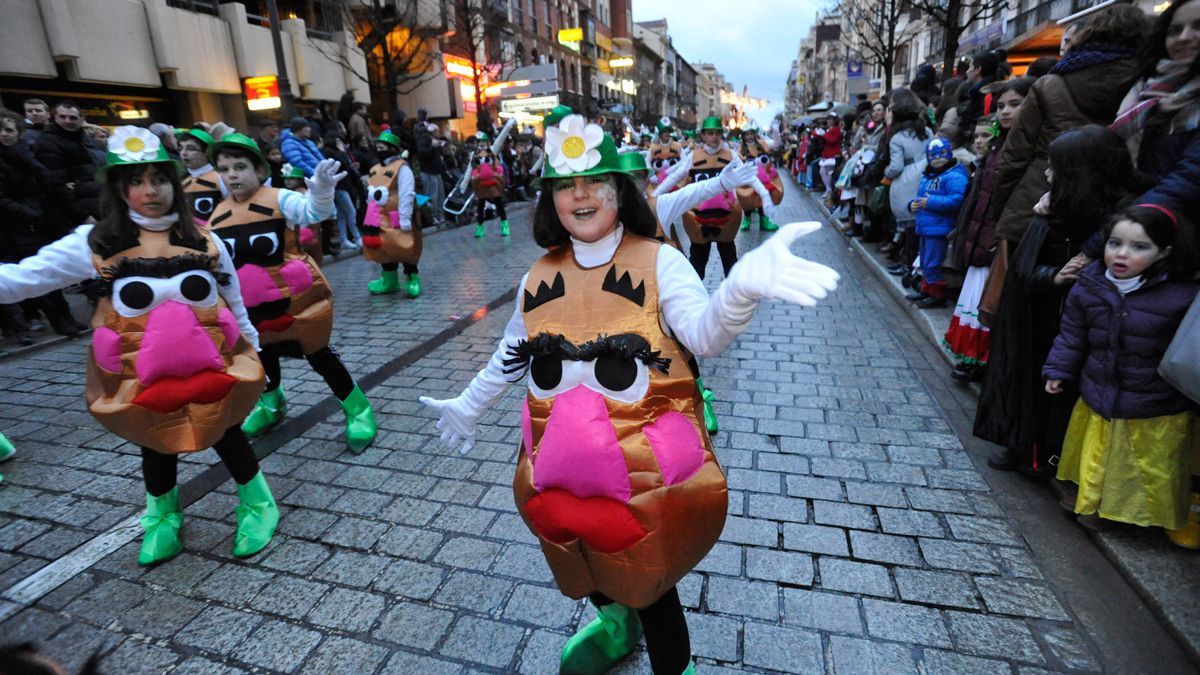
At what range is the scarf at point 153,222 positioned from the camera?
2.86m

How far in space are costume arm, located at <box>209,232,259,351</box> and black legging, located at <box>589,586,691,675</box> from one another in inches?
97.7

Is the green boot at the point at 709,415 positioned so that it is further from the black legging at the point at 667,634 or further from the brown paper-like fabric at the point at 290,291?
the brown paper-like fabric at the point at 290,291

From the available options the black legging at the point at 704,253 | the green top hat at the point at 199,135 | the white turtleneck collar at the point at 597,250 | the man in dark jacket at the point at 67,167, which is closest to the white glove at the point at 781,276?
the white turtleneck collar at the point at 597,250

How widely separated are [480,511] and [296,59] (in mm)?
18846

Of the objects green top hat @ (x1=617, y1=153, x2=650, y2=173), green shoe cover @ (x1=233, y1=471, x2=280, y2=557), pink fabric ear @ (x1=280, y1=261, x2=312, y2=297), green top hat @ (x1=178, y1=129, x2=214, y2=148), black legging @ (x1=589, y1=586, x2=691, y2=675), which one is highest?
green top hat @ (x1=178, y1=129, x2=214, y2=148)

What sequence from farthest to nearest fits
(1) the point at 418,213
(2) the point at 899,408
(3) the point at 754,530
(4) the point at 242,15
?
(4) the point at 242,15
(1) the point at 418,213
(2) the point at 899,408
(3) the point at 754,530

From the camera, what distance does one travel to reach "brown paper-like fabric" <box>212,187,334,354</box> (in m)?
3.80

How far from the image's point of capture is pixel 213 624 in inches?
102

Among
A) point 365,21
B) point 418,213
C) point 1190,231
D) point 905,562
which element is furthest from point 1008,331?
point 365,21

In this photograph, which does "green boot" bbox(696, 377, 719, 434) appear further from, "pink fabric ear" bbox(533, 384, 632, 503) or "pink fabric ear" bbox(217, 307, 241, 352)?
"pink fabric ear" bbox(217, 307, 241, 352)

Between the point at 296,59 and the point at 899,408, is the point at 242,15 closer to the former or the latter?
the point at 296,59

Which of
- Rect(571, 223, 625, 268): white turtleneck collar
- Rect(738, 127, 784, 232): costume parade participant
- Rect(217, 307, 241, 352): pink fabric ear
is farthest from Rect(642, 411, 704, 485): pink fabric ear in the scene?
Rect(217, 307, 241, 352): pink fabric ear

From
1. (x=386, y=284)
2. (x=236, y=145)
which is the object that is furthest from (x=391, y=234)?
(x=236, y=145)

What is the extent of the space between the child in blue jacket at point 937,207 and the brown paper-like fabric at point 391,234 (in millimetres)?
5663
